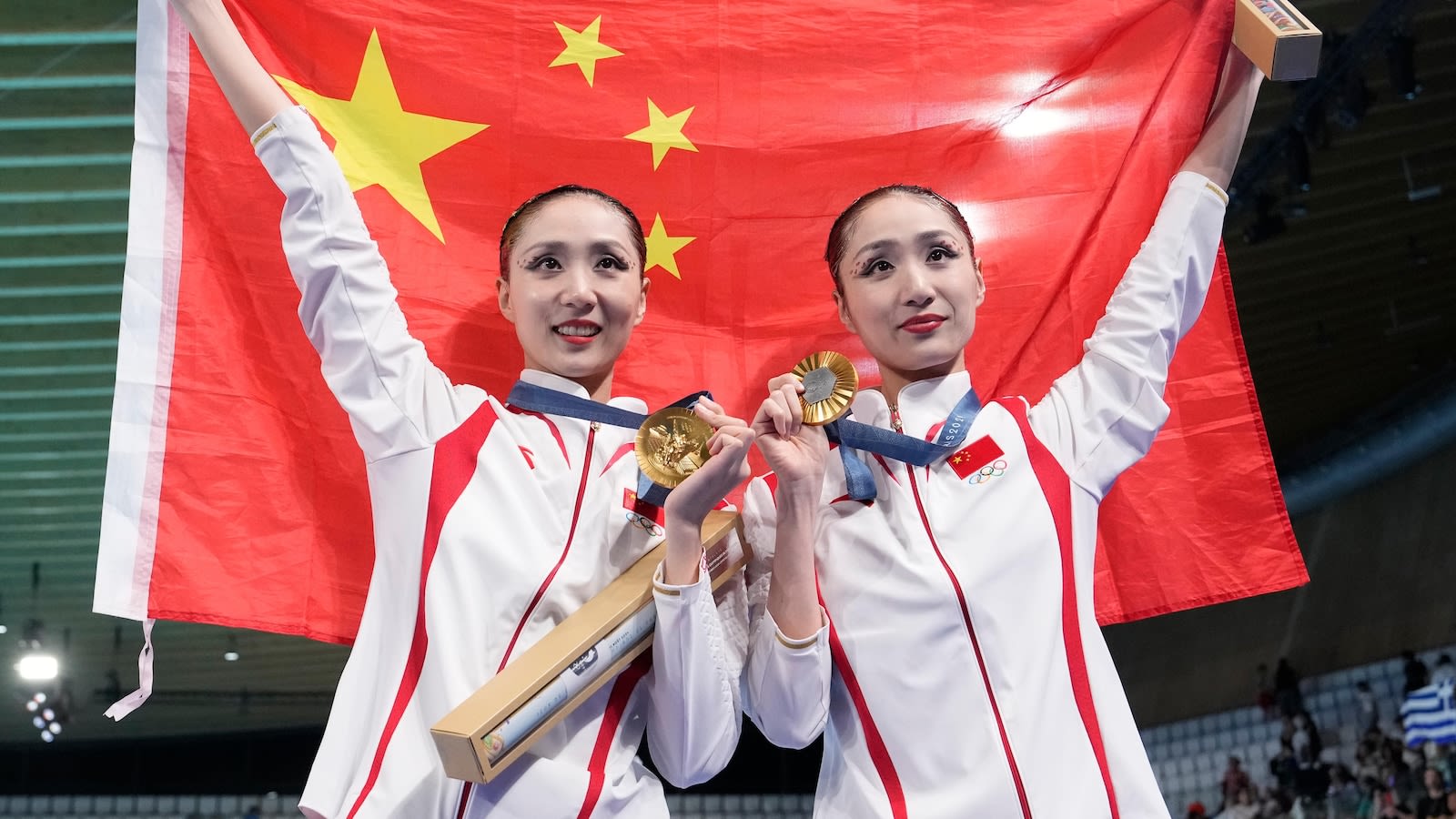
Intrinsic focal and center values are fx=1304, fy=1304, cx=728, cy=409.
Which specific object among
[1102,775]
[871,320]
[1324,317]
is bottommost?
[1102,775]

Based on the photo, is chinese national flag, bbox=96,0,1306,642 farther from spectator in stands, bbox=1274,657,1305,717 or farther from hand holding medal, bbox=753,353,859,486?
spectator in stands, bbox=1274,657,1305,717

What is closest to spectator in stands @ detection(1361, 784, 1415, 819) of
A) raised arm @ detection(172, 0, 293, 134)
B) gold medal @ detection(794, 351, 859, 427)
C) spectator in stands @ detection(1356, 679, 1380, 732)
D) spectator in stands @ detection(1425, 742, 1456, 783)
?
spectator in stands @ detection(1425, 742, 1456, 783)

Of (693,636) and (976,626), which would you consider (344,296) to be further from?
(976,626)

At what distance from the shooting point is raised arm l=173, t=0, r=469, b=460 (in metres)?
2.50

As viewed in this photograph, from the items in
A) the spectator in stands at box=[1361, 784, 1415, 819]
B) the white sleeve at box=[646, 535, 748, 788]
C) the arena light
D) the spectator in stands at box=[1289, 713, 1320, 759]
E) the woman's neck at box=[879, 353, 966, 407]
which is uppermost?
the arena light

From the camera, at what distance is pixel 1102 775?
7.66 feet

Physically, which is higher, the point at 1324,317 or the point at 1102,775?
the point at 1324,317

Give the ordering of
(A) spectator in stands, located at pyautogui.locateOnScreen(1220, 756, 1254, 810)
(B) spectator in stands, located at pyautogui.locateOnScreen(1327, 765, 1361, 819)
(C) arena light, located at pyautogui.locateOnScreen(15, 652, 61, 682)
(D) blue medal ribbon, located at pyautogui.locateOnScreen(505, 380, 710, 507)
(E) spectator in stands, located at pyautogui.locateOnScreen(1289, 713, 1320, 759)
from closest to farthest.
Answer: (D) blue medal ribbon, located at pyautogui.locateOnScreen(505, 380, 710, 507), (B) spectator in stands, located at pyautogui.locateOnScreen(1327, 765, 1361, 819), (E) spectator in stands, located at pyautogui.locateOnScreen(1289, 713, 1320, 759), (A) spectator in stands, located at pyautogui.locateOnScreen(1220, 756, 1254, 810), (C) arena light, located at pyautogui.locateOnScreen(15, 652, 61, 682)

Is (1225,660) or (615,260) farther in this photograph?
(1225,660)

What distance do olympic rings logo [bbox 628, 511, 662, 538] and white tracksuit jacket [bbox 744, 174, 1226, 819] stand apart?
0.82 feet

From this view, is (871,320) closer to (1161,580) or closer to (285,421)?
(1161,580)

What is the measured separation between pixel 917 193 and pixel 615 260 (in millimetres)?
683

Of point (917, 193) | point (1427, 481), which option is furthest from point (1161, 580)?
point (1427, 481)

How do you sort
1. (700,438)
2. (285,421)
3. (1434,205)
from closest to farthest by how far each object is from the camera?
(700,438)
(285,421)
(1434,205)
